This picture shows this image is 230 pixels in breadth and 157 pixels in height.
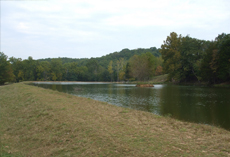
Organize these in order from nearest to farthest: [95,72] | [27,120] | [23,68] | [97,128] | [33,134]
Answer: [97,128], [33,134], [27,120], [23,68], [95,72]

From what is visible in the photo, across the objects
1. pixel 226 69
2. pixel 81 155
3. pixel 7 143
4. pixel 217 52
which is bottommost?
pixel 7 143

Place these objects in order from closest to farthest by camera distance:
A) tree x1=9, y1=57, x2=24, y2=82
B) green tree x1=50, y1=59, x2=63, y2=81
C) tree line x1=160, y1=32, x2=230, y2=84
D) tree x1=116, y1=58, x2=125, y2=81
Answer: tree line x1=160, y1=32, x2=230, y2=84 → tree x1=9, y1=57, x2=24, y2=82 → tree x1=116, y1=58, x2=125, y2=81 → green tree x1=50, y1=59, x2=63, y2=81

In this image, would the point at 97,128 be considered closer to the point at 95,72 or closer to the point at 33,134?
the point at 33,134

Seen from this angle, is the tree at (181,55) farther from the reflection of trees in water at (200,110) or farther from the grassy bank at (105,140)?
the grassy bank at (105,140)

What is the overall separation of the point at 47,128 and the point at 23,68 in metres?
116

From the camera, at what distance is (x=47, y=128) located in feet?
27.8

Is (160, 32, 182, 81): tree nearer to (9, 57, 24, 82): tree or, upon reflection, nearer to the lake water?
the lake water

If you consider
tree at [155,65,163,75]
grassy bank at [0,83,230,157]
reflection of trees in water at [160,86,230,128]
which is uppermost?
tree at [155,65,163,75]

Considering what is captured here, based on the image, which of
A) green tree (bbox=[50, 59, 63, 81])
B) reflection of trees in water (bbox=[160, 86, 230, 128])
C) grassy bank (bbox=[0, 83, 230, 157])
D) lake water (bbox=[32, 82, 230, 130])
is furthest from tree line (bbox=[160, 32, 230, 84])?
green tree (bbox=[50, 59, 63, 81])

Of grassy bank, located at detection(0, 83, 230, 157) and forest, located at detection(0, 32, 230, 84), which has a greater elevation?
forest, located at detection(0, 32, 230, 84)

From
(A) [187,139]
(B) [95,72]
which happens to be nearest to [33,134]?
(A) [187,139]

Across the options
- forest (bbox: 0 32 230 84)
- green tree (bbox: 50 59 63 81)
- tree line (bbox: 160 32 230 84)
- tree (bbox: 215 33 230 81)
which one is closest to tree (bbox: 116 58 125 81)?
forest (bbox: 0 32 230 84)

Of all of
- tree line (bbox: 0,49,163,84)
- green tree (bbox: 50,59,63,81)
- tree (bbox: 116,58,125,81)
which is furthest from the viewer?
green tree (bbox: 50,59,63,81)

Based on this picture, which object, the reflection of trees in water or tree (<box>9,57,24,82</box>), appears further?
tree (<box>9,57,24,82</box>)
